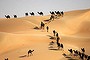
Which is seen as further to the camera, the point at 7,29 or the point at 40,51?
the point at 7,29

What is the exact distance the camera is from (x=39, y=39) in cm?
4281

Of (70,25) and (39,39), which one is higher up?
(70,25)

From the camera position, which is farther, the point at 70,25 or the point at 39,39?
the point at 70,25

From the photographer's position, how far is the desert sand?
104ft

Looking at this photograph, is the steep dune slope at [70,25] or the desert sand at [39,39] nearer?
the desert sand at [39,39]

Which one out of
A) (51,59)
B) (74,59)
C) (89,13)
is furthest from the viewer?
(89,13)

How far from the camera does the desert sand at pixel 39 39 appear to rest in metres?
31.8

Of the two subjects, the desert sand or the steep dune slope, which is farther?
the steep dune slope

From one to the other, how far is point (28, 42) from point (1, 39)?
13.9 ft

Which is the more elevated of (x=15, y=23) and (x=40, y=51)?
(x=15, y=23)

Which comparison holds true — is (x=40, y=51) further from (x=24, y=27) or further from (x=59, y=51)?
(x=24, y=27)

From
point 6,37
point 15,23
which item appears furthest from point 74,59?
point 15,23

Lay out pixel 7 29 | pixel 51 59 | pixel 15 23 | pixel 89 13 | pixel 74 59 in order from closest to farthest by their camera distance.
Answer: pixel 51 59 < pixel 74 59 < pixel 7 29 < pixel 15 23 < pixel 89 13

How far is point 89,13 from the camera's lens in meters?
77.7
